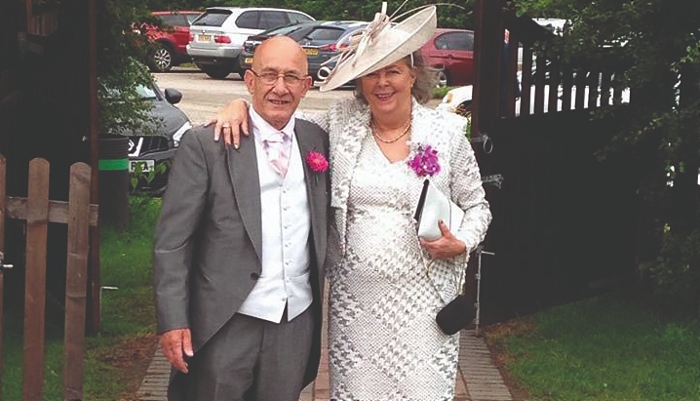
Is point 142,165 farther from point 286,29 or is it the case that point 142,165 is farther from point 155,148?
point 286,29

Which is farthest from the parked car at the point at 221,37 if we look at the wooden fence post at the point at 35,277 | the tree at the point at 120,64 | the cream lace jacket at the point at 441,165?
the cream lace jacket at the point at 441,165

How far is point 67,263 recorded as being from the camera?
4945mm

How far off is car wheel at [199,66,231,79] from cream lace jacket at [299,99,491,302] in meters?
26.2

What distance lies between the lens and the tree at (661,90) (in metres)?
7.05

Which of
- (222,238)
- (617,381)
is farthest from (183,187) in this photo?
(617,381)

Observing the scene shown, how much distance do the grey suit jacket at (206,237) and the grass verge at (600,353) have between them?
9.85 ft

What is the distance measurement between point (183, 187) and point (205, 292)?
34cm

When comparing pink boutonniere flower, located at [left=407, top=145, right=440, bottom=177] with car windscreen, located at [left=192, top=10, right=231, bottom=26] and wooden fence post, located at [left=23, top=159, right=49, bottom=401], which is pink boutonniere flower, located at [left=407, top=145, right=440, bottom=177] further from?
car windscreen, located at [left=192, top=10, right=231, bottom=26]

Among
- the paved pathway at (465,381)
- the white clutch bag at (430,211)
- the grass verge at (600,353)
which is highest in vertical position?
the white clutch bag at (430,211)

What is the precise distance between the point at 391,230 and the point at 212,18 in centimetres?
2737

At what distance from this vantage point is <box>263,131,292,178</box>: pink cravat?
397 cm

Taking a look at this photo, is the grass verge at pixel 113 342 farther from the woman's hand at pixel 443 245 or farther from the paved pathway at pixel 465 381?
the woman's hand at pixel 443 245

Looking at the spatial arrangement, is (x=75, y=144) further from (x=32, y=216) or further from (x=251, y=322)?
(x=251, y=322)

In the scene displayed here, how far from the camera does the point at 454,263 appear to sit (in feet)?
13.9
